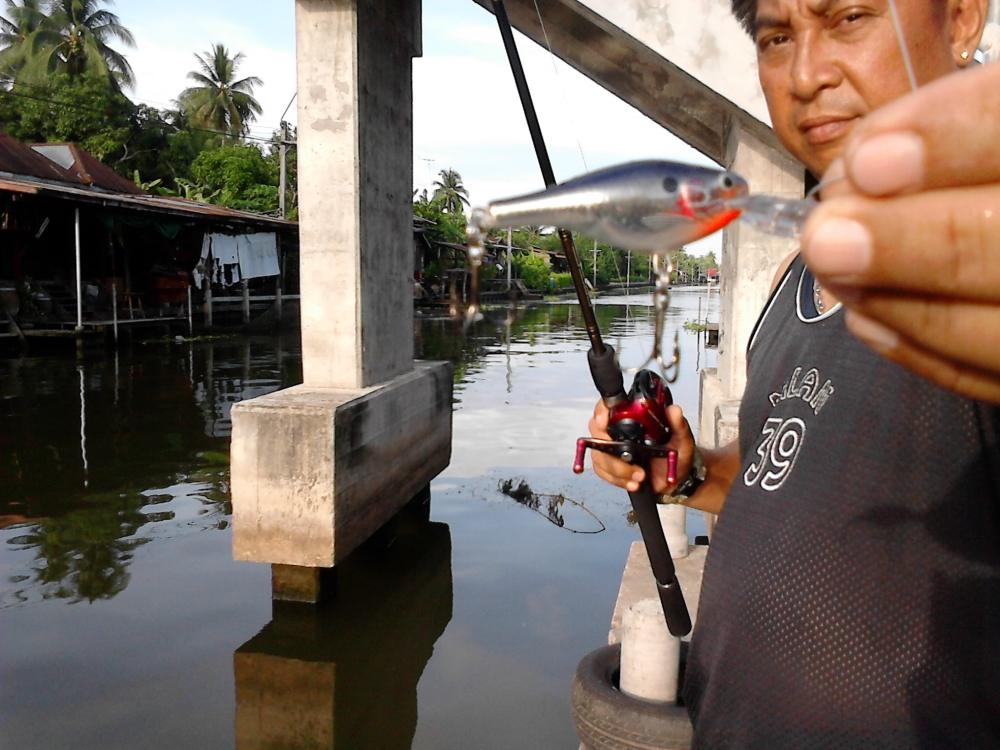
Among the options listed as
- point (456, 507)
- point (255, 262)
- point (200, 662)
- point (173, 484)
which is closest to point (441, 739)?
point (200, 662)

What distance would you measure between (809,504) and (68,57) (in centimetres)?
4421

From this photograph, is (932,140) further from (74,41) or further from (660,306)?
(74,41)

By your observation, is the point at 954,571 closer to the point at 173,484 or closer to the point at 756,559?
the point at 756,559

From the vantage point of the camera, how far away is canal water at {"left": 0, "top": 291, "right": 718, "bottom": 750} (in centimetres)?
520

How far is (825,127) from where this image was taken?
4.64 feet

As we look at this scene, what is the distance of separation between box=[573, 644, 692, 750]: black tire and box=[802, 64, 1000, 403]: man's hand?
2.74 m

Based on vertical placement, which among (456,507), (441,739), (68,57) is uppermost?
(68,57)

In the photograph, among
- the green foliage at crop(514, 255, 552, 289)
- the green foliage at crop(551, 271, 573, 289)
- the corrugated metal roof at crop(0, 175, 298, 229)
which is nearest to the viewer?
the green foliage at crop(551, 271, 573, 289)

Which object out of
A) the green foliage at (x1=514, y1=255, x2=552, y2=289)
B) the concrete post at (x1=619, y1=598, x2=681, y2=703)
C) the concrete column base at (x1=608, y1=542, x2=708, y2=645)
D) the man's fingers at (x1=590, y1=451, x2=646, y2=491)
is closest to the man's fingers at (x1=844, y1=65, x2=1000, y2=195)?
the man's fingers at (x1=590, y1=451, x2=646, y2=491)

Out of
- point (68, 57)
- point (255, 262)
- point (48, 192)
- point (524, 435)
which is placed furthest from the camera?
point (68, 57)

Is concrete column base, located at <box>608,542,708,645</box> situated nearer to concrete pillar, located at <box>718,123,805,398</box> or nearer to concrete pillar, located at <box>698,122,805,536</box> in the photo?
concrete pillar, located at <box>698,122,805,536</box>

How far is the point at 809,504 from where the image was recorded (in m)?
1.39

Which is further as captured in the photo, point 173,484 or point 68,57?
point 68,57

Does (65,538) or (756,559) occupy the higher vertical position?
(756,559)
